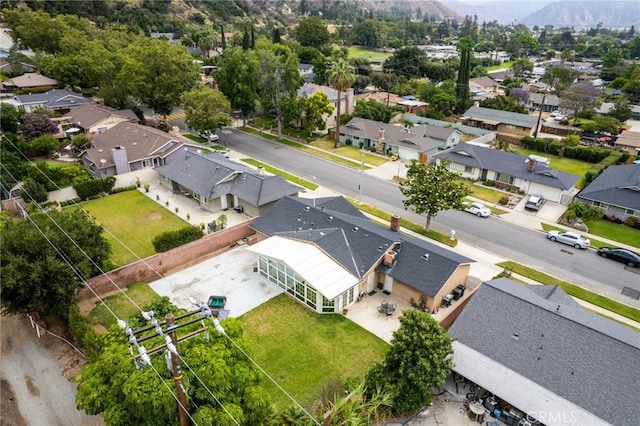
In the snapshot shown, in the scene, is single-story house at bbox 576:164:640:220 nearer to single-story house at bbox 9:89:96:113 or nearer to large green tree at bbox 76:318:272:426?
large green tree at bbox 76:318:272:426

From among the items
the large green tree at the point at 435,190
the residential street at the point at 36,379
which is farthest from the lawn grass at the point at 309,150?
the residential street at the point at 36,379

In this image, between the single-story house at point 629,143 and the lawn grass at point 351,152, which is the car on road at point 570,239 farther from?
the single-story house at point 629,143

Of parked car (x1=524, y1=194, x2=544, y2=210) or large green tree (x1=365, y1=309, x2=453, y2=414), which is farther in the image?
parked car (x1=524, y1=194, x2=544, y2=210)

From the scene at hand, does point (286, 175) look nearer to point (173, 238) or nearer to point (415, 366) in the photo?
point (173, 238)

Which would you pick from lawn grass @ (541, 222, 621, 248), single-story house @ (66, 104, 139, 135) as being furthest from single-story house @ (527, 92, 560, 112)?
single-story house @ (66, 104, 139, 135)

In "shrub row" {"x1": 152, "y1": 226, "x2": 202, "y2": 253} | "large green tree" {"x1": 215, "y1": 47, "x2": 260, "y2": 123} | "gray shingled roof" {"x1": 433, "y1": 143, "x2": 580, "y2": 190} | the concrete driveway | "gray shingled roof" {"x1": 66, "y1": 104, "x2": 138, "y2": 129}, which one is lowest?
the concrete driveway

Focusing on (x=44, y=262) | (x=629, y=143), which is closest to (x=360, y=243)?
(x=44, y=262)

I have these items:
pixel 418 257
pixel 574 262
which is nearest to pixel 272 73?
pixel 418 257

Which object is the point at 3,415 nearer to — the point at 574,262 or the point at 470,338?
the point at 470,338
